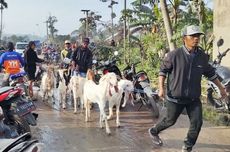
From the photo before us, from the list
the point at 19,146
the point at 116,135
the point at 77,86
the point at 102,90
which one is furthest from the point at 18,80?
the point at 19,146

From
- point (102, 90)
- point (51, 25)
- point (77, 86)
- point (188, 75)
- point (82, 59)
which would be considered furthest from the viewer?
point (51, 25)

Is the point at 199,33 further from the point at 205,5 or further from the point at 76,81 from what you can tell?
the point at 205,5

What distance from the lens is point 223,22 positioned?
12.4 m

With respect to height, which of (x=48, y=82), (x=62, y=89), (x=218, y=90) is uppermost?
(x=218, y=90)

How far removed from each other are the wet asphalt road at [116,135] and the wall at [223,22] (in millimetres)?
3274

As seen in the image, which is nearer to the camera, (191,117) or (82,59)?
(191,117)

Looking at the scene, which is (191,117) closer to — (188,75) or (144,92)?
(188,75)

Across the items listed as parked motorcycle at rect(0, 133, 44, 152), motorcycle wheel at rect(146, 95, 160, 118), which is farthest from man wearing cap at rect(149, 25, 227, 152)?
motorcycle wheel at rect(146, 95, 160, 118)

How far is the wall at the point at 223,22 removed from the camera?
1223 centimetres

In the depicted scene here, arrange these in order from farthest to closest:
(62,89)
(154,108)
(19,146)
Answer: (62,89) → (154,108) → (19,146)

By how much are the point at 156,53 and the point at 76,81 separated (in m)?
7.10

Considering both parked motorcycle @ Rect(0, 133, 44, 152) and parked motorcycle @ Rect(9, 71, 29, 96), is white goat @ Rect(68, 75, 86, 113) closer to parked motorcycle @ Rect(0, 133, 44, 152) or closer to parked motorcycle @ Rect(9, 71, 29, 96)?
parked motorcycle @ Rect(9, 71, 29, 96)

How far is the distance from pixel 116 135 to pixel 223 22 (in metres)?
5.61

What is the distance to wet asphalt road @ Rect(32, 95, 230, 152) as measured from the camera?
7.47m
